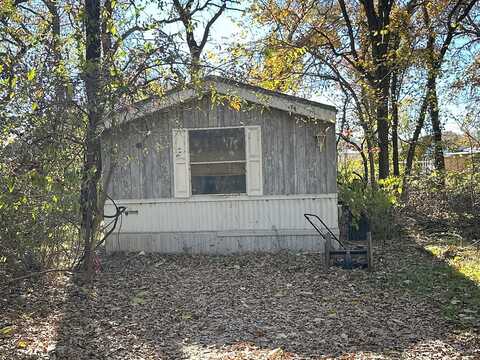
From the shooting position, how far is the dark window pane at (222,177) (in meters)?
9.17

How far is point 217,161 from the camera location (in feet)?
30.0

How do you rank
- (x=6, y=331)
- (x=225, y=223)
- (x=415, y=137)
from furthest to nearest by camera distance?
1. (x=415, y=137)
2. (x=225, y=223)
3. (x=6, y=331)

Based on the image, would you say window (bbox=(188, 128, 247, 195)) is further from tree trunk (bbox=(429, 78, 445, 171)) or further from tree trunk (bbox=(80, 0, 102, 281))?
tree trunk (bbox=(429, 78, 445, 171))

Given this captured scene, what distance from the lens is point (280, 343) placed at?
15.8ft

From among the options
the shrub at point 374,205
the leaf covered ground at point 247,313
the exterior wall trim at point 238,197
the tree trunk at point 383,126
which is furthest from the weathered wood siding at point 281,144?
the tree trunk at point 383,126

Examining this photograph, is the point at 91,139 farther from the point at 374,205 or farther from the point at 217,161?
the point at 374,205

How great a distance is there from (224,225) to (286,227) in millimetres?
1184

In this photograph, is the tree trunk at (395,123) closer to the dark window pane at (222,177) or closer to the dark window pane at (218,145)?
the dark window pane at (218,145)

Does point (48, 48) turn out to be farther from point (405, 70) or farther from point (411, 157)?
point (411, 157)

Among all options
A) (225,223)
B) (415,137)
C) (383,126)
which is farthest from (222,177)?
(415,137)

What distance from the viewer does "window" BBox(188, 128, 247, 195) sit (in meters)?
9.16

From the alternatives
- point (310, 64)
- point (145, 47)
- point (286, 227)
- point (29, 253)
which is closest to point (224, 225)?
point (286, 227)

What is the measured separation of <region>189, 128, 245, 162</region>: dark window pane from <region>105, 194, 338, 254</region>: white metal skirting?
30.6 inches

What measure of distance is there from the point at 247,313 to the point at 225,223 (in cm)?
355
